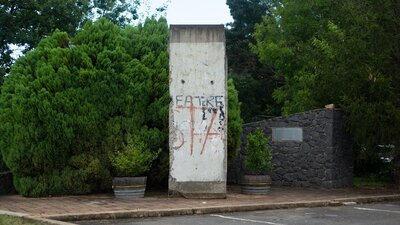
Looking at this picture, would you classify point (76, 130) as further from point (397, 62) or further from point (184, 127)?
point (397, 62)

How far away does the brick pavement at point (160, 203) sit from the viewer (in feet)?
34.2

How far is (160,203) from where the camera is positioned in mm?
11930

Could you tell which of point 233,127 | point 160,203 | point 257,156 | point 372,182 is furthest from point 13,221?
point 372,182

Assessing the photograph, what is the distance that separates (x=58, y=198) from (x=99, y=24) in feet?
15.5

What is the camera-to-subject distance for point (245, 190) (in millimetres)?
13961

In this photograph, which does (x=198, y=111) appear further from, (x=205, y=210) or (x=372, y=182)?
(x=372, y=182)

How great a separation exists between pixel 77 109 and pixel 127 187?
2367mm

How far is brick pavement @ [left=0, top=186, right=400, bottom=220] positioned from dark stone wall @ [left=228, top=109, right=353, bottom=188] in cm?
90

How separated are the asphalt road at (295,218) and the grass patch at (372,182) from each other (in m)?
4.71

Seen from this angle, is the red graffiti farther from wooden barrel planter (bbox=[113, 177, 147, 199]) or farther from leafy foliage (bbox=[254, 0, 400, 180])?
leafy foliage (bbox=[254, 0, 400, 180])

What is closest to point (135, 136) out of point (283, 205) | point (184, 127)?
point (184, 127)

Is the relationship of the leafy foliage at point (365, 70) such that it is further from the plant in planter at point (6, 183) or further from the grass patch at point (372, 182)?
the plant in planter at point (6, 183)

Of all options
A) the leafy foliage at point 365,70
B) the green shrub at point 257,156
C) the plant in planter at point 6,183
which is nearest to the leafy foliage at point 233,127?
the green shrub at point 257,156

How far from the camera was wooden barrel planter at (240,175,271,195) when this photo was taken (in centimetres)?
1380
